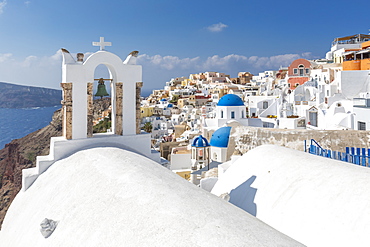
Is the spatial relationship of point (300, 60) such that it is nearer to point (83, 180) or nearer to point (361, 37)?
point (361, 37)

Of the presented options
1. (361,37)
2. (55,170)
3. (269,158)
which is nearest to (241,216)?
(55,170)

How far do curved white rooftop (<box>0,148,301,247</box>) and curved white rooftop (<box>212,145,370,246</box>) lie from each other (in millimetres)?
1693

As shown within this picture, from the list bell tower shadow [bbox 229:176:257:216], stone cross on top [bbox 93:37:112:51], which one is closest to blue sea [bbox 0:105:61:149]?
stone cross on top [bbox 93:37:112:51]

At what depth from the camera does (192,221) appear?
275cm

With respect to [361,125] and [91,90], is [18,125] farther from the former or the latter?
[91,90]

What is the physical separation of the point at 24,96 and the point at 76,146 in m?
108

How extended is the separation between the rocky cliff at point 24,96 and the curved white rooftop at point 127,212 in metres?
96.5

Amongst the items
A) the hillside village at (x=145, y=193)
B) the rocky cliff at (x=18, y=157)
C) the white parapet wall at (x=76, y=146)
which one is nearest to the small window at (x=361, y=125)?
the hillside village at (x=145, y=193)

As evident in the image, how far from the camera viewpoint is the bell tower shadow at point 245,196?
5.90m

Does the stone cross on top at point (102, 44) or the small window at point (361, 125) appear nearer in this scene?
the stone cross on top at point (102, 44)

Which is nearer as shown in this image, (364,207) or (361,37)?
(364,207)

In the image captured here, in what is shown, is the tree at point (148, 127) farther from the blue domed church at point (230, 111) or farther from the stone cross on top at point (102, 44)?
the stone cross on top at point (102, 44)

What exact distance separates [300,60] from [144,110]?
2617 centimetres

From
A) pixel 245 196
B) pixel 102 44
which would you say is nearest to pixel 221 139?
pixel 245 196
